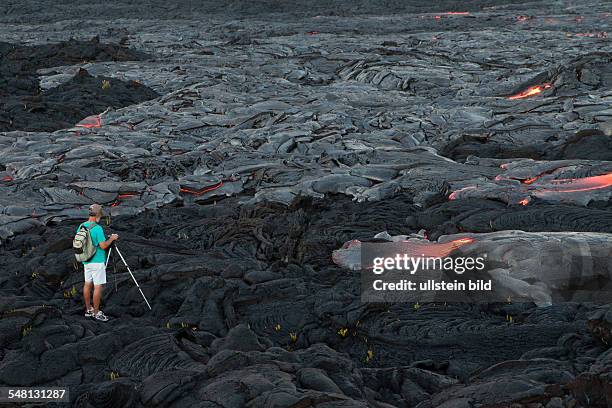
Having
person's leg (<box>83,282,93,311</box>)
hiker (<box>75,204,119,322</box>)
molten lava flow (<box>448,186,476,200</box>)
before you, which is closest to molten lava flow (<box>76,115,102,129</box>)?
molten lava flow (<box>448,186,476,200</box>)

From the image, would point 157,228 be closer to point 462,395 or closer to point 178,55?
point 462,395

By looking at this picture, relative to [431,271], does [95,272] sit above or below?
above

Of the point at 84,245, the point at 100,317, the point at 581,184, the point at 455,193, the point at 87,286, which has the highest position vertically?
the point at 84,245

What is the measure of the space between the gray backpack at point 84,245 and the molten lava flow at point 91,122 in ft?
59.8

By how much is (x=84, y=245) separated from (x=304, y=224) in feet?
20.5

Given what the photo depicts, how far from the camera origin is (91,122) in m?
28.8

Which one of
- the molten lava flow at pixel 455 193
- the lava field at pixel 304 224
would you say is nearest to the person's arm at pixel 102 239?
the lava field at pixel 304 224

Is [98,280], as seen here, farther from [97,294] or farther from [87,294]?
[87,294]

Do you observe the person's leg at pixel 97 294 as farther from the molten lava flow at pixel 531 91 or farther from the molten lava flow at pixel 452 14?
the molten lava flow at pixel 452 14

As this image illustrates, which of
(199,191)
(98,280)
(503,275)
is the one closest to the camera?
(98,280)

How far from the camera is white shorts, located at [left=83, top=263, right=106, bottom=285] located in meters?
11.2

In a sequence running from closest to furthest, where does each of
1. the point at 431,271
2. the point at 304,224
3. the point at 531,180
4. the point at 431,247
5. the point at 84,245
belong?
the point at 84,245 < the point at 431,271 < the point at 431,247 < the point at 304,224 < the point at 531,180

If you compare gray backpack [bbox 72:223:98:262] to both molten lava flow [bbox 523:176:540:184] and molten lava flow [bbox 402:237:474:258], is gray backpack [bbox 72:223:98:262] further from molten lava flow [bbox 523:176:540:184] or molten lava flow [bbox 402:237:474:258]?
molten lava flow [bbox 523:176:540:184]

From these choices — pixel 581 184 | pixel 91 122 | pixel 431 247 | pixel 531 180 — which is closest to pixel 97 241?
pixel 431 247
